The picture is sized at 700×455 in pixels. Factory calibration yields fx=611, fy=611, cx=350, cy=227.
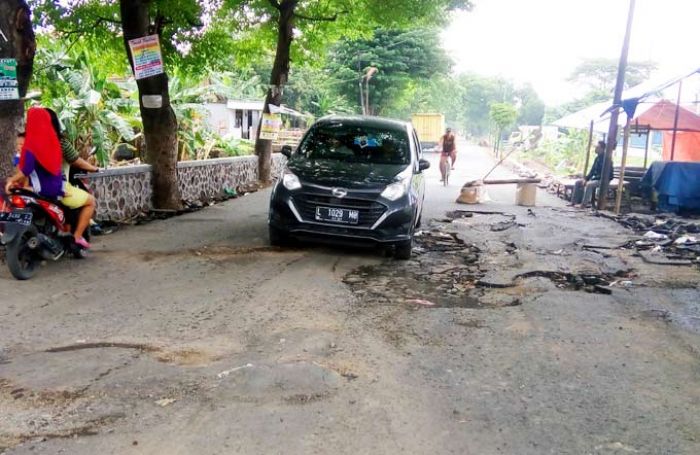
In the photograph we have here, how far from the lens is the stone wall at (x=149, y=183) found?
960 centimetres

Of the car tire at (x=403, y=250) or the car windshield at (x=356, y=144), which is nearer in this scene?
the car tire at (x=403, y=250)

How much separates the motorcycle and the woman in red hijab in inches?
5.6

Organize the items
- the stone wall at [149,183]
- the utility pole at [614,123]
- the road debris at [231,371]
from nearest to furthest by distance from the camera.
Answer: the road debris at [231,371] < the stone wall at [149,183] < the utility pole at [614,123]

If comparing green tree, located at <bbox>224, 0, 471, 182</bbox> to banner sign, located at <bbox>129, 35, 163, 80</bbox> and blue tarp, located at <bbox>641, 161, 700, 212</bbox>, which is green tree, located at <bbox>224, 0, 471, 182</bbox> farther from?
blue tarp, located at <bbox>641, 161, 700, 212</bbox>

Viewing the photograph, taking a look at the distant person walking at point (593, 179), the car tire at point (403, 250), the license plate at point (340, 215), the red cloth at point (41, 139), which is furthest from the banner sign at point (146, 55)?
the distant person walking at point (593, 179)

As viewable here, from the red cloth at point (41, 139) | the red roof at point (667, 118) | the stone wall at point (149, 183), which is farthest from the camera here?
the red roof at point (667, 118)

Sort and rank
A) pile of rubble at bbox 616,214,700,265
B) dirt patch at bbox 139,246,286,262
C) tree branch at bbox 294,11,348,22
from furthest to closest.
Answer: tree branch at bbox 294,11,348,22 → pile of rubble at bbox 616,214,700,265 → dirt patch at bbox 139,246,286,262

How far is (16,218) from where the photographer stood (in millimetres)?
5961

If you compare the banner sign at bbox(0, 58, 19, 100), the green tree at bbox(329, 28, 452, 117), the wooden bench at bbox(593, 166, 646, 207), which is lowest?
the wooden bench at bbox(593, 166, 646, 207)

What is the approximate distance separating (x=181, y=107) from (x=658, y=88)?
36.5 feet

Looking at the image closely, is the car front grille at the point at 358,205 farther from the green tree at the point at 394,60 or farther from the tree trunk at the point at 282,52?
the green tree at the point at 394,60

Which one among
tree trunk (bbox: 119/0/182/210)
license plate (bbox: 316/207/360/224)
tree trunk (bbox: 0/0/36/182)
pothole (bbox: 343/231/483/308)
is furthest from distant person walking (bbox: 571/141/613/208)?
tree trunk (bbox: 0/0/36/182)

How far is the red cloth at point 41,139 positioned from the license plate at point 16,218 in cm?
51

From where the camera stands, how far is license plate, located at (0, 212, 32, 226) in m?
5.96
